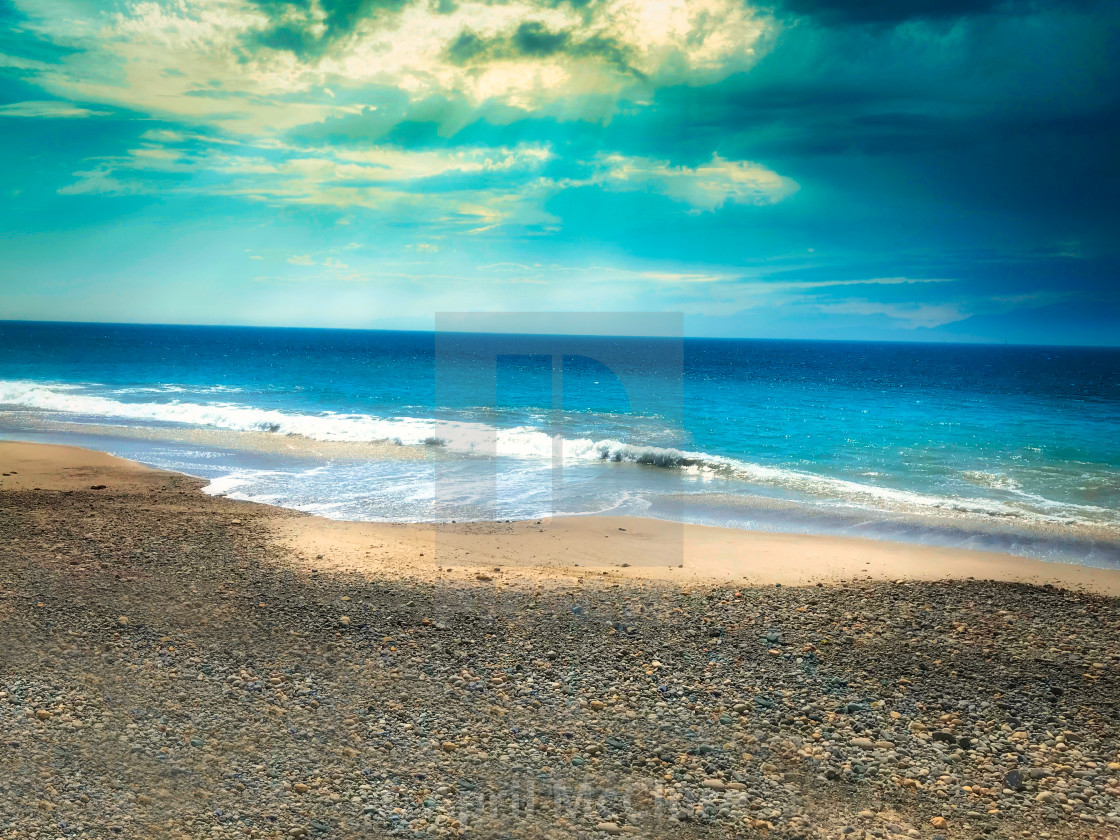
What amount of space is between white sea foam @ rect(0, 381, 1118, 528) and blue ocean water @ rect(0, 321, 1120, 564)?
0.27 ft

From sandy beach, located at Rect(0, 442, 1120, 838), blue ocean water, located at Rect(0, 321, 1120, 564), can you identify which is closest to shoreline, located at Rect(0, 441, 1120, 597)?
sandy beach, located at Rect(0, 442, 1120, 838)

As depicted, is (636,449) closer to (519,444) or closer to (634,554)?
(519,444)

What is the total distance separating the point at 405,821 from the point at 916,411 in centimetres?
3514

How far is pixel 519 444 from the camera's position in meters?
21.4

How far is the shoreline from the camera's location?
9227mm

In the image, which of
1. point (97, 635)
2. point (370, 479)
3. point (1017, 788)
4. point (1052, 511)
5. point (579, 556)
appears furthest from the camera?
point (370, 479)

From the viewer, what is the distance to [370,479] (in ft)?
51.5

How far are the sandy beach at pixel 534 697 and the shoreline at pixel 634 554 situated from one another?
0.41ft

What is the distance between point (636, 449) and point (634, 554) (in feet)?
30.8

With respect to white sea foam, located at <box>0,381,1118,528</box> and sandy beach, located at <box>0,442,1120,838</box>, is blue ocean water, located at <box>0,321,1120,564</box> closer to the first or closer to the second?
white sea foam, located at <box>0,381,1118,528</box>

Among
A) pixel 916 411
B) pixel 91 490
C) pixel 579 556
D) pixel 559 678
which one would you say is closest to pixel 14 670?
pixel 559 678

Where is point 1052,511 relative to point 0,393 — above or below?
below

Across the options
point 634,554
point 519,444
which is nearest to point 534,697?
point 634,554

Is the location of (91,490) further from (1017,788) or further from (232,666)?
(1017,788)
